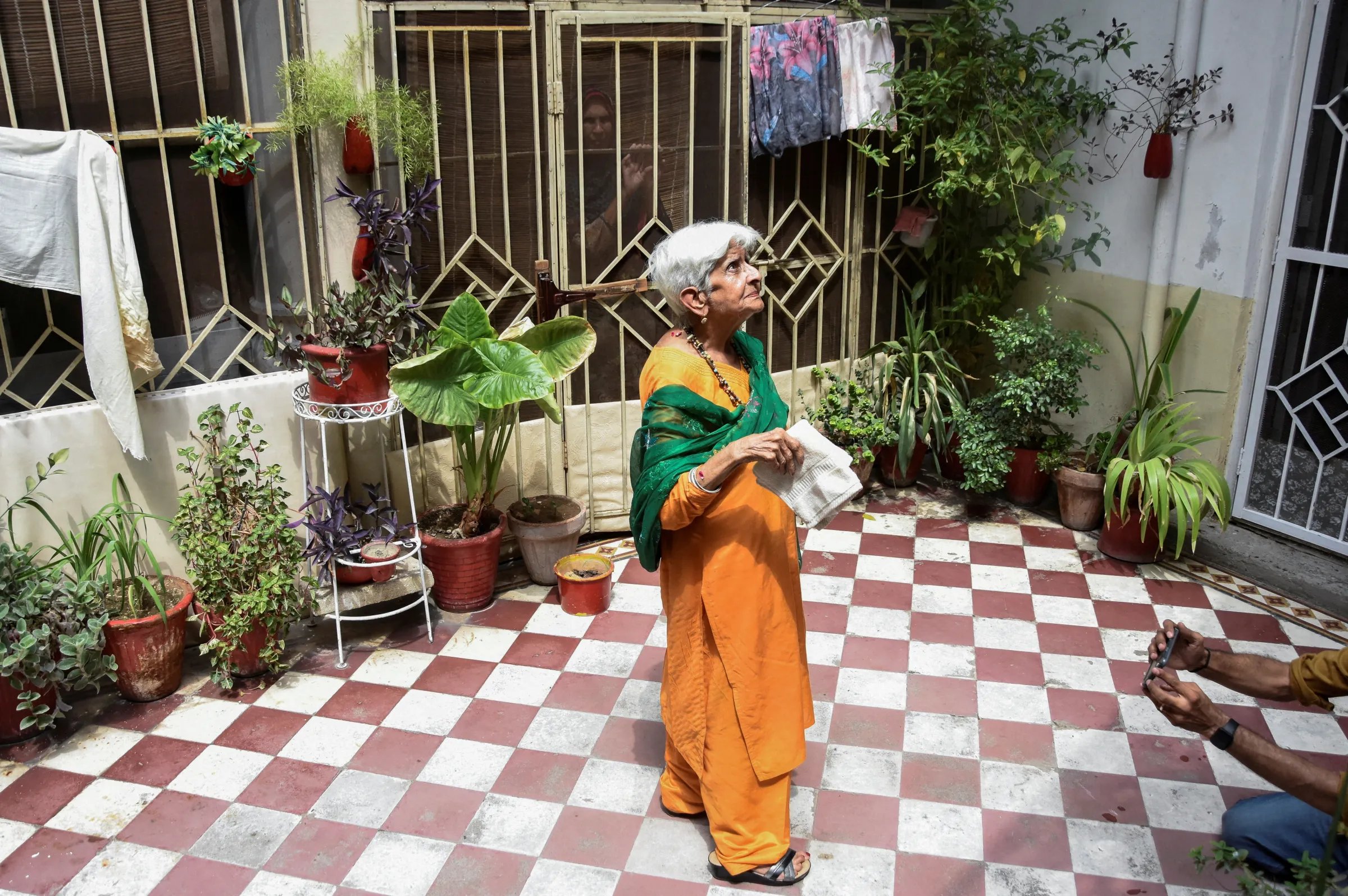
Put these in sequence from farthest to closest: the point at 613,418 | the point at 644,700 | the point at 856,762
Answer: the point at 613,418
the point at 644,700
the point at 856,762

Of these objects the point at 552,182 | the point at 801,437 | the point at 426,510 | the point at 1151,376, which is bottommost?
the point at 426,510

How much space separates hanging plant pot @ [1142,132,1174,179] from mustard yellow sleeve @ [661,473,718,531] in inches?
119

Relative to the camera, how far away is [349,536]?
394 centimetres

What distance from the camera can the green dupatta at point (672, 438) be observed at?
269cm

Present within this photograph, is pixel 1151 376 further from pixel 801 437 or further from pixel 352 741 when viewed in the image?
pixel 352 741

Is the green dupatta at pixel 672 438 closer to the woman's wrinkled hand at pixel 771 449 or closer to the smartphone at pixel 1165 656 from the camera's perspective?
the woman's wrinkled hand at pixel 771 449

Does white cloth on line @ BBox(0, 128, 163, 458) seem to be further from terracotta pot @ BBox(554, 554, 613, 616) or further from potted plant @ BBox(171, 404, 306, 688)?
terracotta pot @ BBox(554, 554, 613, 616)

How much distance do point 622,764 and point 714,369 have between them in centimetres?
131

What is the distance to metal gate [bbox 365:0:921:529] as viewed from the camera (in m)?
4.22

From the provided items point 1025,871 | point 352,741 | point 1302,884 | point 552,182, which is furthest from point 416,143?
point 1302,884

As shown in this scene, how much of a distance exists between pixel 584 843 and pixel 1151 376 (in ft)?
10.8

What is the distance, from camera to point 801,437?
2602 mm

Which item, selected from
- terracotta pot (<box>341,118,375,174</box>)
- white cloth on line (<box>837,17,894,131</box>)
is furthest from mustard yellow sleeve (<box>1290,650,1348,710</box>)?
terracotta pot (<box>341,118,375,174</box>)

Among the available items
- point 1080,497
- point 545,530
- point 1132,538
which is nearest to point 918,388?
point 1080,497
